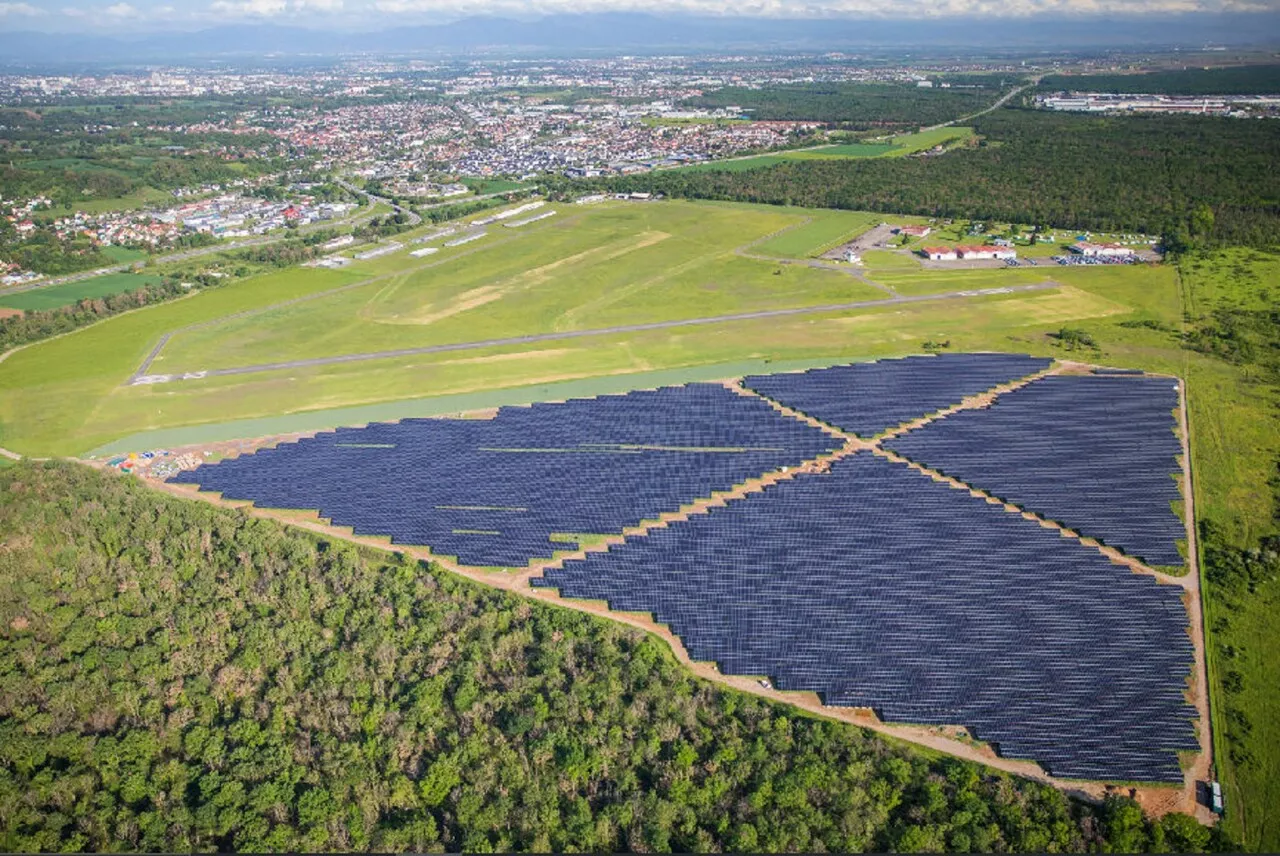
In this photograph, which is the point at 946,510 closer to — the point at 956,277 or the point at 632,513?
the point at 632,513

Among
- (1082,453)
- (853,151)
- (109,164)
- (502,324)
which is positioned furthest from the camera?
(853,151)

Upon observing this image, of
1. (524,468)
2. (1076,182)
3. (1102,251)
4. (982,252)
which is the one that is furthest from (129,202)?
(1076,182)

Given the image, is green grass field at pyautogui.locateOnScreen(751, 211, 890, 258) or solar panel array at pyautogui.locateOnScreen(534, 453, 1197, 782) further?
green grass field at pyautogui.locateOnScreen(751, 211, 890, 258)

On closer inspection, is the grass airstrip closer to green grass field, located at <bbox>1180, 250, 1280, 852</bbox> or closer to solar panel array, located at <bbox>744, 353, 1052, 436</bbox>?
solar panel array, located at <bbox>744, 353, 1052, 436</bbox>

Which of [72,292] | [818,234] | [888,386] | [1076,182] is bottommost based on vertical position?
[888,386]

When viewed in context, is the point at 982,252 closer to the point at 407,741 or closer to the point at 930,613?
the point at 930,613

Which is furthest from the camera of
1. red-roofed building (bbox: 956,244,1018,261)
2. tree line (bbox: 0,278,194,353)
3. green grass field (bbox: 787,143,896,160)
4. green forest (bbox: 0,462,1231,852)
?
green grass field (bbox: 787,143,896,160)

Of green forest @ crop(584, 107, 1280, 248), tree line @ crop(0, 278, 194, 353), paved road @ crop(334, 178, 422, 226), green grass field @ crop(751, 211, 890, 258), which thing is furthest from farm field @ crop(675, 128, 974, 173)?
tree line @ crop(0, 278, 194, 353)
